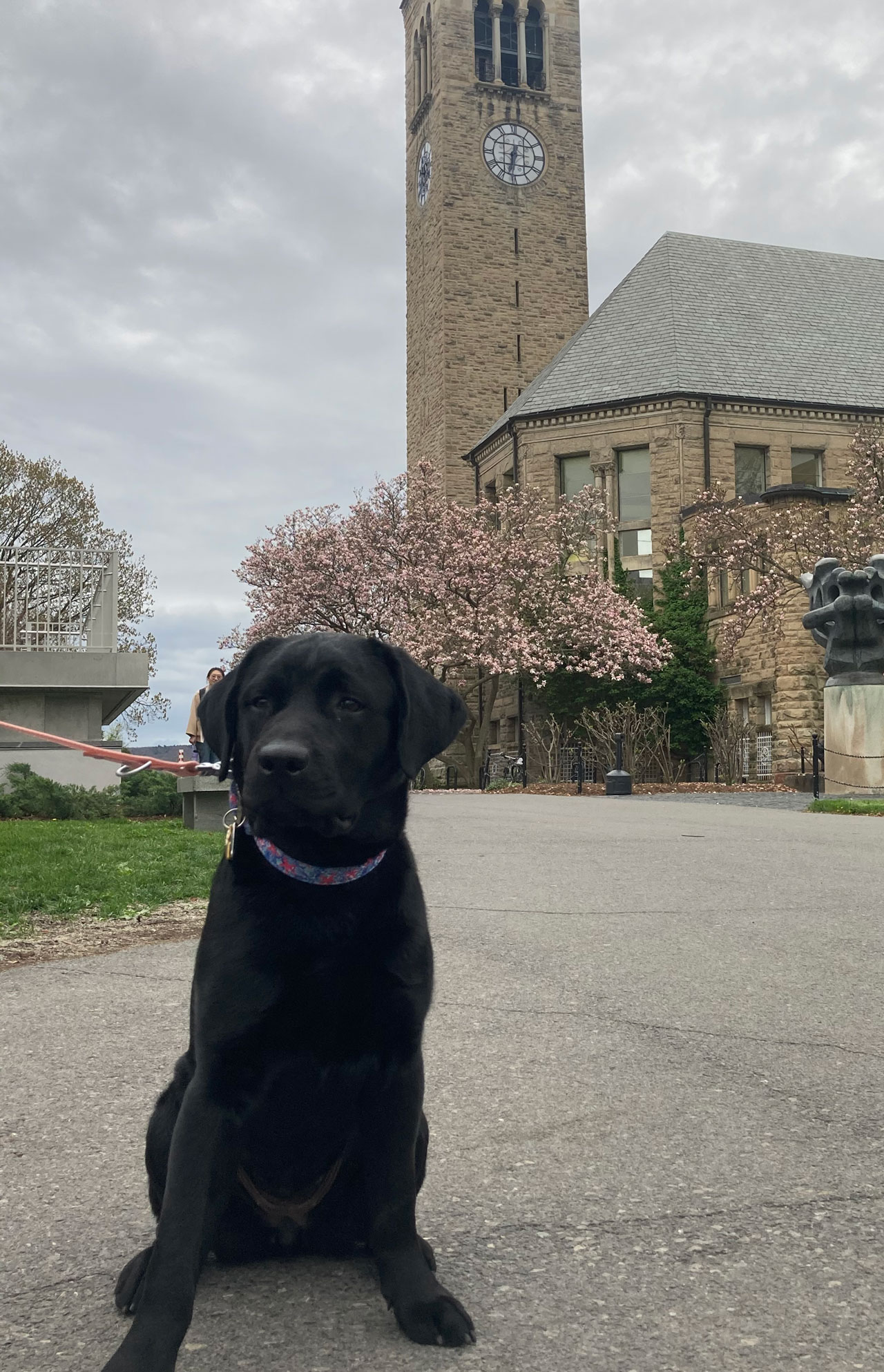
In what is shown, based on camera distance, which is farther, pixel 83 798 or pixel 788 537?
pixel 788 537

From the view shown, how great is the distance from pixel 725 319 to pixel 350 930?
4289 centimetres

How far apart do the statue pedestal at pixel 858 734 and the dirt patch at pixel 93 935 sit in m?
14.8

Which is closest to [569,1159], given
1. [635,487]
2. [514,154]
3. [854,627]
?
[854,627]

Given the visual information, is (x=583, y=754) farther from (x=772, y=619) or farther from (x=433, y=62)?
(x=433, y=62)

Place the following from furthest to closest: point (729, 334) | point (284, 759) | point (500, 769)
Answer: point (729, 334), point (500, 769), point (284, 759)

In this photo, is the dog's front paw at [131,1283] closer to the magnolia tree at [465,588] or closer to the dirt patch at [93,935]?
the dirt patch at [93,935]

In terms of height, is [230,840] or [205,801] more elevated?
[230,840]

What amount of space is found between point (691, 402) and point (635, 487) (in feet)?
10.3

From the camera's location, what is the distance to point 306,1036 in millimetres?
2180

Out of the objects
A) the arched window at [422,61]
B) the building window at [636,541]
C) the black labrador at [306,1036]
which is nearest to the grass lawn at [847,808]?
the black labrador at [306,1036]

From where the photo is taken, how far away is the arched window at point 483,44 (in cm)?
4969

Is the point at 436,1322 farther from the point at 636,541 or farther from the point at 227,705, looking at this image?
the point at 636,541

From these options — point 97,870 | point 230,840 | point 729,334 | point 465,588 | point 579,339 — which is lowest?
point 97,870

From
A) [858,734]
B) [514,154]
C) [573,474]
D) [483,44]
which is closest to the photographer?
[858,734]
